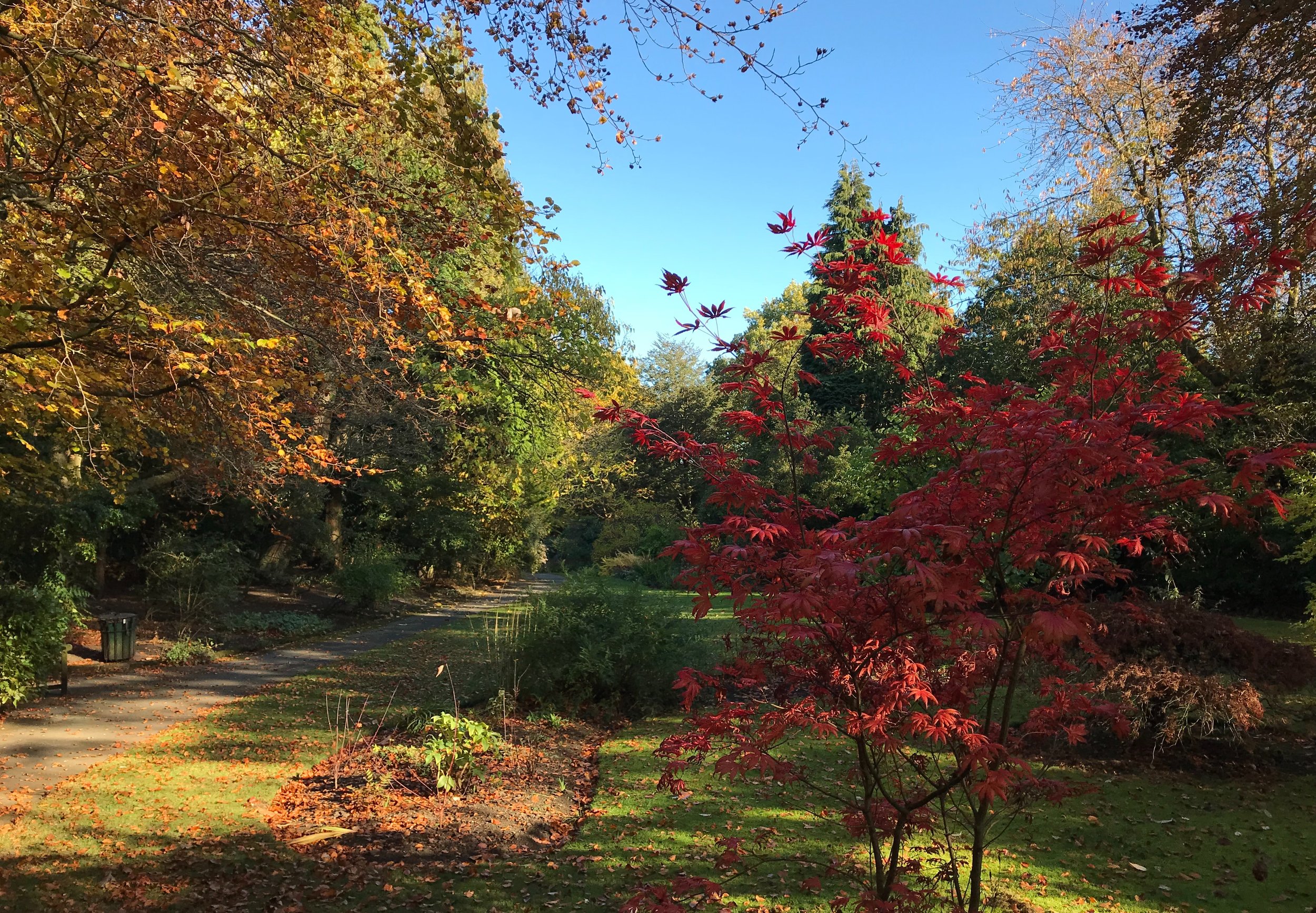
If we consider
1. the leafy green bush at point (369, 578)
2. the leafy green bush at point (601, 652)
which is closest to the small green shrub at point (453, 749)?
the leafy green bush at point (601, 652)

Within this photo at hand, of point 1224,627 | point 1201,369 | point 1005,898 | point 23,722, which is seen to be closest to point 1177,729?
point 1224,627

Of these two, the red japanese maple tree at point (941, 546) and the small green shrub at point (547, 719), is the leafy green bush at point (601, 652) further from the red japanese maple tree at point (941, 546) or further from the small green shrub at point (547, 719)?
the red japanese maple tree at point (941, 546)

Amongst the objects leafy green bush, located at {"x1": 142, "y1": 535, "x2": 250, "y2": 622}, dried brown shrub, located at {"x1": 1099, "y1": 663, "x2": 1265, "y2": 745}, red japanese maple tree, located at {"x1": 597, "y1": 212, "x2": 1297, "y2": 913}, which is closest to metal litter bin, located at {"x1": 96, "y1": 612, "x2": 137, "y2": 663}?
leafy green bush, located at {"x1": 142, "y1": 535, "x2": 250, "y2": 622}

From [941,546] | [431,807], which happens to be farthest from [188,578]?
[941,546]

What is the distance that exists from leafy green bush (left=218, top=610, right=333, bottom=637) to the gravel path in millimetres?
833

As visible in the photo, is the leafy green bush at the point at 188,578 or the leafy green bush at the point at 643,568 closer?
the leafy green bush at the point at 188,578

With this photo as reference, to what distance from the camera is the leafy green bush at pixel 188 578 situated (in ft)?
42.1

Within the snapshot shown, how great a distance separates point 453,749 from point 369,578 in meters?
11.2

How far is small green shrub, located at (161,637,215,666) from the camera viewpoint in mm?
10672

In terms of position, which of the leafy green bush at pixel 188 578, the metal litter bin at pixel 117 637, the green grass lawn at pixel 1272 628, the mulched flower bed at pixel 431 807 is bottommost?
the green grass lawn at pixel 1272 628

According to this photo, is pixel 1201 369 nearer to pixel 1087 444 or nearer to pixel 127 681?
pixel 1087 444

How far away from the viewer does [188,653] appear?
1092 centimetres

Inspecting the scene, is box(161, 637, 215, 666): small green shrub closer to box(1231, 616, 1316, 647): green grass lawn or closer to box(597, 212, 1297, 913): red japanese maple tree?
box(597, 212, 1297, 913): red japanese maple tree

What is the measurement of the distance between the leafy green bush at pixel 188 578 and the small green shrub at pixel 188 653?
54.8 inches
